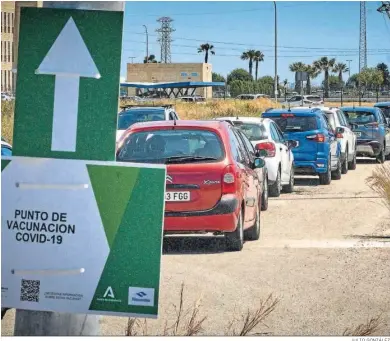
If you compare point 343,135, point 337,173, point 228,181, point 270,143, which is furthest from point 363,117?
point 228,181

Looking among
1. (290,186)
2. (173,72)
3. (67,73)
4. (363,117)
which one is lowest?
(67,73)

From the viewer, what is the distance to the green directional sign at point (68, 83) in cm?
433

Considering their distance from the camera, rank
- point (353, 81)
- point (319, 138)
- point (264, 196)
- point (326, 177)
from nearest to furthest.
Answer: point (264, 196)
point (319, 138)
point (326, 177)
point (353, 81)

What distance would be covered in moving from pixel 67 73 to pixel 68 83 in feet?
0.15

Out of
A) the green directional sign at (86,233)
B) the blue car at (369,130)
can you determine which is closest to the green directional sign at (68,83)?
the green directional sign at (86,233)

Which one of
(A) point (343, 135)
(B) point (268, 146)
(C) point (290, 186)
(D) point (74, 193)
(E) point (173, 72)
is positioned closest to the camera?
(D) point (74, 193)

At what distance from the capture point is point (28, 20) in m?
4.39

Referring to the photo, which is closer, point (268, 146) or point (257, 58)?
point (268, 146)

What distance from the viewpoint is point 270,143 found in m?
18.4

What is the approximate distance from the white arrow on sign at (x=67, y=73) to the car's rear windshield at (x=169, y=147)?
702 cm

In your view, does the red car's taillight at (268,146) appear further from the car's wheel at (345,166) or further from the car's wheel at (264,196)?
the car's wheel at (345,166)

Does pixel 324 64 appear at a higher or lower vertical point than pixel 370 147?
higher

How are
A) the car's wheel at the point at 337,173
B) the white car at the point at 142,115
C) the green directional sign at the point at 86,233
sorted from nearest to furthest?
the green directional sign at the point at 86,233, the white car at the point at 142,115, the car's wheel at the point at 337,173

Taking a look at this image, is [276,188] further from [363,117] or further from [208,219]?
[363,117]
